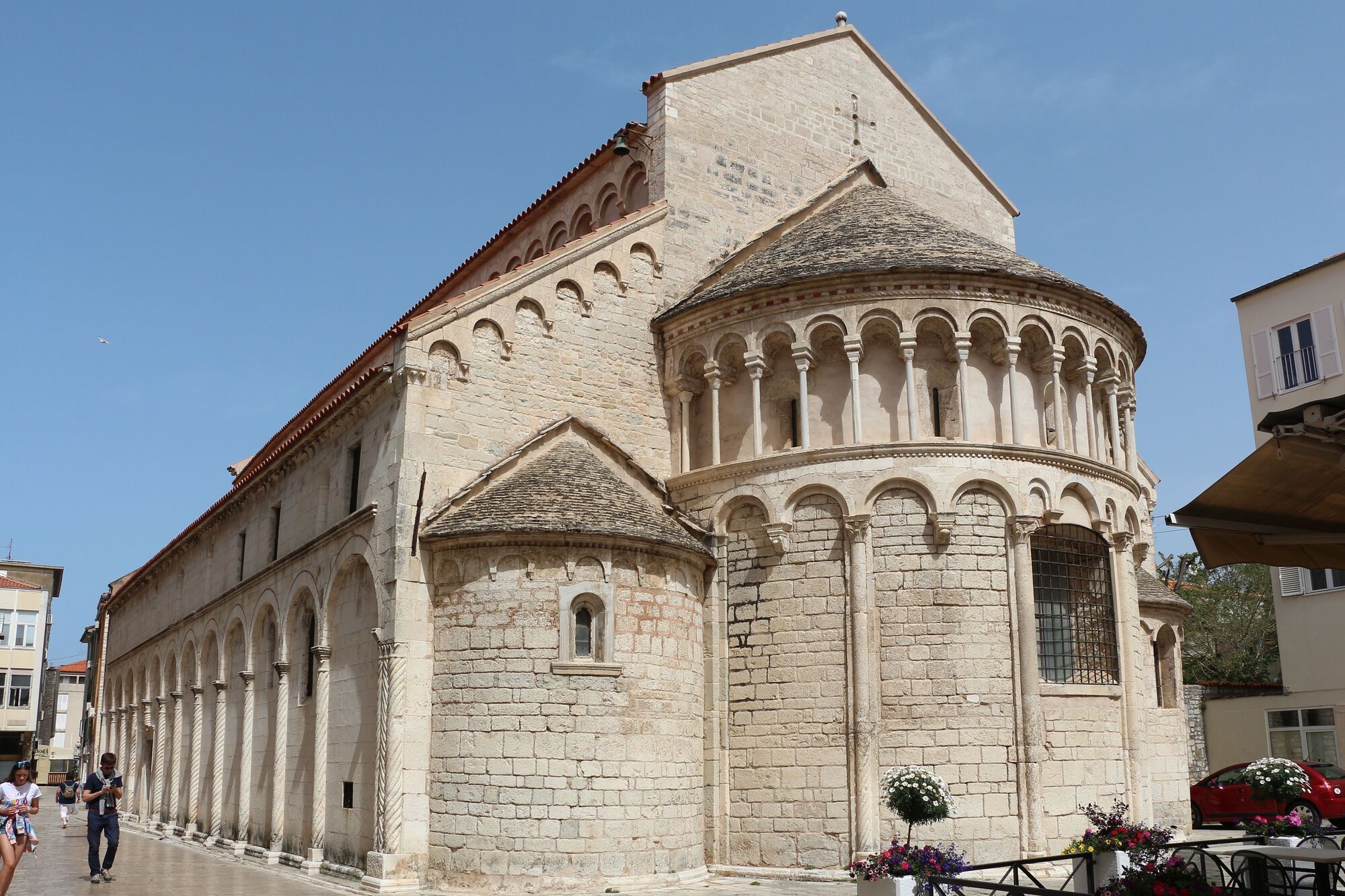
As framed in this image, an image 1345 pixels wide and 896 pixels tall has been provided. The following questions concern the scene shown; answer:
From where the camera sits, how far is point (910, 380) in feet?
55.6

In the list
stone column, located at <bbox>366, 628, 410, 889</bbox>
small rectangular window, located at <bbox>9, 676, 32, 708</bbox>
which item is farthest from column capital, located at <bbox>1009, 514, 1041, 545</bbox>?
small rectangular window, located at <bbox>9, 676, 32, 708</bbox>

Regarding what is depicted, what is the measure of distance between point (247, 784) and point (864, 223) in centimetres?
1521

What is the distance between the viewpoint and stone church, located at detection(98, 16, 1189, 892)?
15.5 metres

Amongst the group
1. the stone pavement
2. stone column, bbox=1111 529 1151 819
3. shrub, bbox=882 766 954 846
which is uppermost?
stone column, bbox=1111 529 1151 819

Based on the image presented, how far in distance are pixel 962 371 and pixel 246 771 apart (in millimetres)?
15030

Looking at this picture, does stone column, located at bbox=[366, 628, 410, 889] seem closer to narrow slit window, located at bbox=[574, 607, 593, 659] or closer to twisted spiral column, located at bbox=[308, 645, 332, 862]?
narrow slit window, located at bbox=[574, 607, 593, 659]

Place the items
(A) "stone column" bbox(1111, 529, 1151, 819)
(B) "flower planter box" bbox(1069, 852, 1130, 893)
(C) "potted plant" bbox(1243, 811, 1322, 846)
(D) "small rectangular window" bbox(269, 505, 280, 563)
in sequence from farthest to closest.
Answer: (D) "small rectangular window" bbox(269, 505, 280, 563) → (A) "stone column" bbox(1111, 529, 1151, 819) → (C) "potted plant" bbox(1243, 811, 1322, 846) → (B) "flower planter box" bbox(1069, 852, 1130, 893)

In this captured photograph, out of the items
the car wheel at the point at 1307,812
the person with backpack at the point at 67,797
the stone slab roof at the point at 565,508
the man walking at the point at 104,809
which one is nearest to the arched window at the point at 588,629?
the stone slab roof at the point at 565,508

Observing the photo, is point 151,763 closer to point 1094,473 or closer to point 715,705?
point 715,705

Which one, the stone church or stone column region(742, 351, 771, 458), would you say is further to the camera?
stone column region(742, 351, 771, 458)

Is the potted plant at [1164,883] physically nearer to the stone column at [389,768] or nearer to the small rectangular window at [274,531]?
the stone column at [389,768]

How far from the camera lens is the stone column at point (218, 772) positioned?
2330 centimetres

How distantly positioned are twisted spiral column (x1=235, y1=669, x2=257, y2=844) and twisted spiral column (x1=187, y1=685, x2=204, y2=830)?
353cm

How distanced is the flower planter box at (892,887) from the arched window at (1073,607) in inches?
251
